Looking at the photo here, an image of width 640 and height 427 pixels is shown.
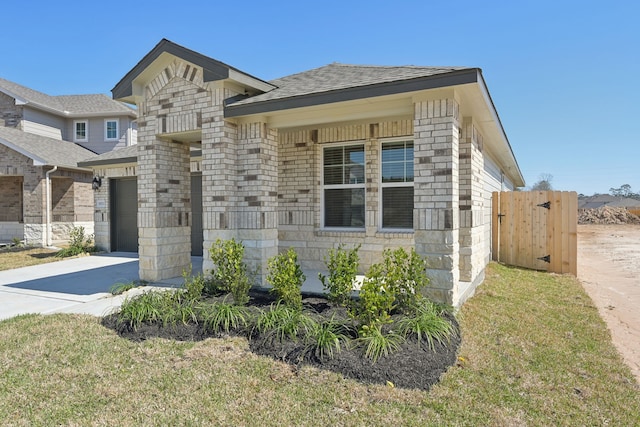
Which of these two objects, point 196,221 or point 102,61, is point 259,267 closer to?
point 196,221

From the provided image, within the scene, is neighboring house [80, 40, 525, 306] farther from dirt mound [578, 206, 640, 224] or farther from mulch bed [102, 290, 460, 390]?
dirt mound [578, 206, 640, 224]

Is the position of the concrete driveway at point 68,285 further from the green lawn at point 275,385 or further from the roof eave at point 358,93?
the roof eave at point 358,93

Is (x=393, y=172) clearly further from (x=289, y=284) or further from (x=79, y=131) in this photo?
(x=79, y=131)

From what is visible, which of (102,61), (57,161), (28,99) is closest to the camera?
(102,61)

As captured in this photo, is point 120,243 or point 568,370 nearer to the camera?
point 568,370

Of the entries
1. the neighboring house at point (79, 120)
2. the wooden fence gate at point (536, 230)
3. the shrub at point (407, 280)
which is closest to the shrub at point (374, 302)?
the shrub at point (407, 280)

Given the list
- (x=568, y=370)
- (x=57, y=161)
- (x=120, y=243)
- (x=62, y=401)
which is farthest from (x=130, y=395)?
(x=57, y=161)

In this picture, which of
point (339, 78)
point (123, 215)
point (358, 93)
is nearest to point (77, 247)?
point (123, 215)

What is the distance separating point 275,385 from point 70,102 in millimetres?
22545

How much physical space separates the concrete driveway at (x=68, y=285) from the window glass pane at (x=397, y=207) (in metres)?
4.19

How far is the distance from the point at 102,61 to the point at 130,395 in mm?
11870

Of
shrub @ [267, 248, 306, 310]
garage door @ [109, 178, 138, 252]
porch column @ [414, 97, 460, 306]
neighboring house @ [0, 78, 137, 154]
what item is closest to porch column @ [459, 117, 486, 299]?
porch column @ [414, 97, 460, 306]

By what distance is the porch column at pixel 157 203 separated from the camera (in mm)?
6941

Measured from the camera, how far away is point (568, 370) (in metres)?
3.56
